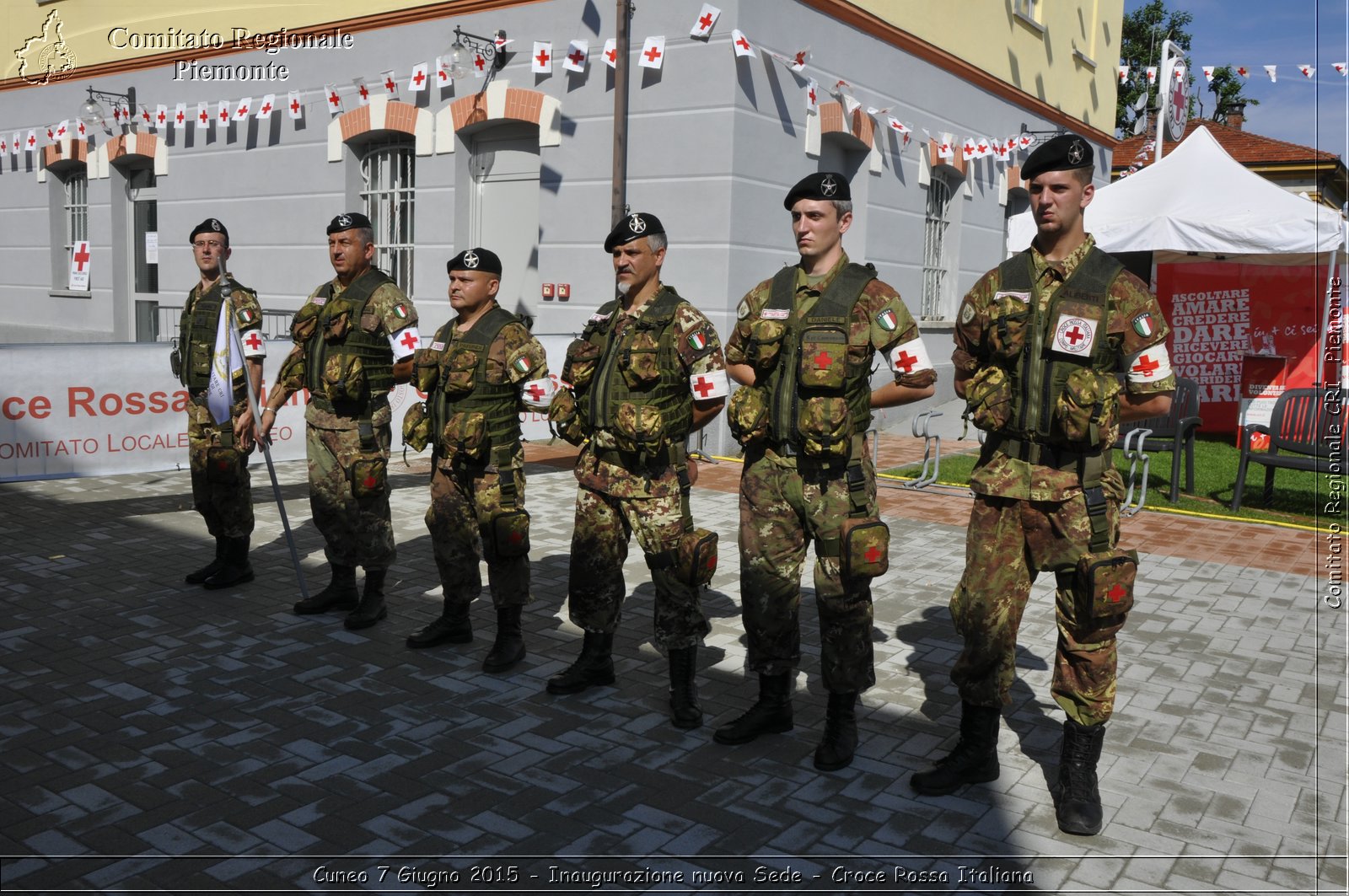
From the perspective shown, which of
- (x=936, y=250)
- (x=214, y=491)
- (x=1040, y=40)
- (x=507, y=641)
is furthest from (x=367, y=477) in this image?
(x=1040, y=40)

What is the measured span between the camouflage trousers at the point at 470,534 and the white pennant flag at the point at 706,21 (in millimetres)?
7287

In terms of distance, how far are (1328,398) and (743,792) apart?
7852mm

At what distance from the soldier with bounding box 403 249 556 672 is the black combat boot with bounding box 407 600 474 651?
0.22 m

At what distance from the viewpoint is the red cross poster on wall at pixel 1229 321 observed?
1577 cm

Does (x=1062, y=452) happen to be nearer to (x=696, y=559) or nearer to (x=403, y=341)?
(x=696, y=559)

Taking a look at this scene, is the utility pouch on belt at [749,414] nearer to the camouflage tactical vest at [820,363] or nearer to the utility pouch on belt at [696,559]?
the camouflage tactical vest at [820,363]

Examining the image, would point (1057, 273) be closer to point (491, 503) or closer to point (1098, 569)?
point (1098, 569)

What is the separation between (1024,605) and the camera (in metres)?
4.07

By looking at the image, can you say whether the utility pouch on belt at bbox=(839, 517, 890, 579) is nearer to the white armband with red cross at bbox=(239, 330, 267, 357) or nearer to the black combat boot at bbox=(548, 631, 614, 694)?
the black combat boot at bbox=(548, 631, 614, 694)

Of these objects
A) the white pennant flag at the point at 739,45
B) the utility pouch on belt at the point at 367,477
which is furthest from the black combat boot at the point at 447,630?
the white pennant flag at the point at 739,45

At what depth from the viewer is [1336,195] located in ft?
135

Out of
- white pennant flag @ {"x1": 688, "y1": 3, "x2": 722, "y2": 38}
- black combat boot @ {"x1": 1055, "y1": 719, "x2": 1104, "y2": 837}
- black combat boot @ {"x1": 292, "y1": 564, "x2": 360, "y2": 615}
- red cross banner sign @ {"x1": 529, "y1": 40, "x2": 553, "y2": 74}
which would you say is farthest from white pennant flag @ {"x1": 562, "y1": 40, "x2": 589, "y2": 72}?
black combat boot @ {"x1": 1055, "y1": 719, "x2": 1104, "y2": 837}

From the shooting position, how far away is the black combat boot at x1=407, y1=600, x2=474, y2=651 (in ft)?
18.2

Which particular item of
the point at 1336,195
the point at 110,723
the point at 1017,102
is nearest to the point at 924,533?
the point at 110,723
